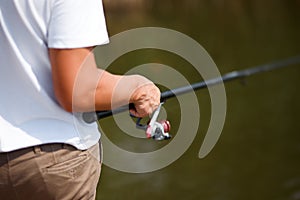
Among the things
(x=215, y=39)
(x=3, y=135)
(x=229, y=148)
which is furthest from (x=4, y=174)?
(x=215, y=39)

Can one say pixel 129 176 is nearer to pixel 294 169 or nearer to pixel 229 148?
pixel 229 148

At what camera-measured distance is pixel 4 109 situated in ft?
3.73

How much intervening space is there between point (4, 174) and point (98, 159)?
18 cm

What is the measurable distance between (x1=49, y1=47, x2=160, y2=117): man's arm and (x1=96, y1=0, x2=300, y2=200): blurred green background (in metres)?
A: 2.16

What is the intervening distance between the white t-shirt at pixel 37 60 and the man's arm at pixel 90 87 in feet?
0.07

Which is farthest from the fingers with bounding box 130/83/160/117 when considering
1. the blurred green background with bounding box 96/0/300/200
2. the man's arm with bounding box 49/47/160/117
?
the blurred green background with bounding box 96/0/300/200

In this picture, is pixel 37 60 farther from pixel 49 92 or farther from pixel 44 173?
pixel 44 173

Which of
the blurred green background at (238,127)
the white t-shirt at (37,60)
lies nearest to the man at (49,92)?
the white t-shirt at (37,60)

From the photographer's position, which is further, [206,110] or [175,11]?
[175,11]

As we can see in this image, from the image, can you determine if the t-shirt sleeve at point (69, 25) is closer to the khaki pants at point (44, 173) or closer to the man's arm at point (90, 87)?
the man's arm at point (90, 87)

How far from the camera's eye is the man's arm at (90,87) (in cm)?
108

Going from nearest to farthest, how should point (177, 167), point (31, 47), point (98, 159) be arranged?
point (31, 47), point (98, 159), point (177, 167)

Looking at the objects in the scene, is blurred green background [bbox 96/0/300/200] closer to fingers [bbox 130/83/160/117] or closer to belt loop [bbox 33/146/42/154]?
fingers [bbox 130/83/160/117]

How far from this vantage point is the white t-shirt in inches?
42.1
